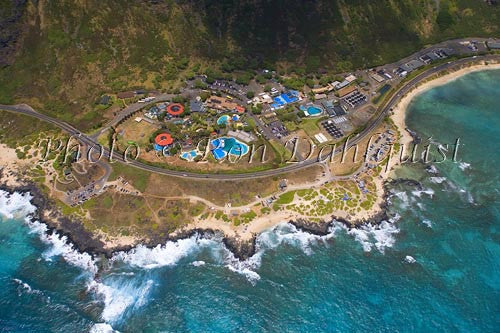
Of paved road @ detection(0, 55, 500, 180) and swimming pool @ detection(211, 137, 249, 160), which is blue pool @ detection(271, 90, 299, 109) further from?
paved road @ detection(0, 55, 500, 180)

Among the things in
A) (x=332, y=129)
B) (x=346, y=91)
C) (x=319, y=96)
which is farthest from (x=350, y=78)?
(x=332, y=129)

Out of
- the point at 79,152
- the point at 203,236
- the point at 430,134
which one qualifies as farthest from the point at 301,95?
the point at 79,152

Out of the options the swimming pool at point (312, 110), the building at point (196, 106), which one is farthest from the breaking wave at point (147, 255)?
the building at point (196, 106)

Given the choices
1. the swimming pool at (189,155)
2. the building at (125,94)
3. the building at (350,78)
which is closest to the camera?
the swimming pool at (189,155)

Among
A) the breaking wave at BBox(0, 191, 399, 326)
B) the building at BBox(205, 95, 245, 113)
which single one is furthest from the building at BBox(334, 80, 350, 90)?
the breaking wave at BBox(0, 191, 399, 326)

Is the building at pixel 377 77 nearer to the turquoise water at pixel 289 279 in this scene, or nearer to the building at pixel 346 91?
the building at pixel 346 91

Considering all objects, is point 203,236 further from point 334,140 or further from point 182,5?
point 182,5
